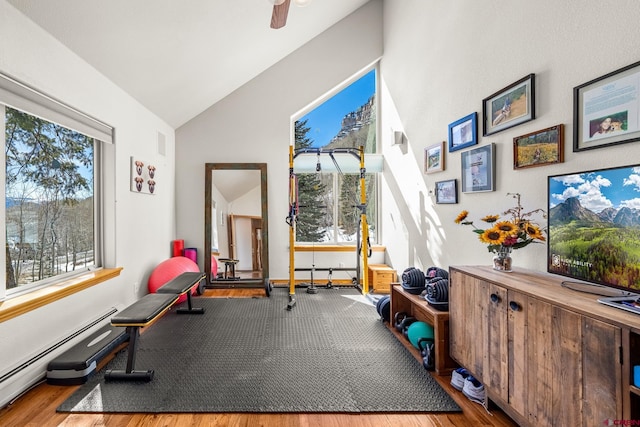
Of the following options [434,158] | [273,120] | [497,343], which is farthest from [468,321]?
[273,120]

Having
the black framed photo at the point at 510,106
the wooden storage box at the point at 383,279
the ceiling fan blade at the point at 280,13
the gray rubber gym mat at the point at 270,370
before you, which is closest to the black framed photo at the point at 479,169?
the black framed photo at the point at 510,106

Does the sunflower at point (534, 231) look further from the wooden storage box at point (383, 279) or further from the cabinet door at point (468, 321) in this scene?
the wooden storage box at point (383, 279)

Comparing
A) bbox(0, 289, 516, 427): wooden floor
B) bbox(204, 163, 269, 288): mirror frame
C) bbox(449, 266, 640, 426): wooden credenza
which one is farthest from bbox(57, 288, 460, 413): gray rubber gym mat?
bbox(204, 163, 269, 288): mirror frame

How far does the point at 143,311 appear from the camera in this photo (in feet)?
7.68

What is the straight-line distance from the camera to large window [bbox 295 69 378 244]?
5254mm

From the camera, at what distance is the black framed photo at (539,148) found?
73.8 inches

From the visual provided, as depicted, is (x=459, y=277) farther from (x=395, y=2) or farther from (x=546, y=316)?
(x=395, y=2)

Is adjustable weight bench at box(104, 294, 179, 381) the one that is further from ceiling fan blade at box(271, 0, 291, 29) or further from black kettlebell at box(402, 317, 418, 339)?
ceiling fan blade at box(271, 0, 291, 29)

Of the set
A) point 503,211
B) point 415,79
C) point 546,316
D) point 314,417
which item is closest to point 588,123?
point 503,211

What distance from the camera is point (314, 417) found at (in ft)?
6.11

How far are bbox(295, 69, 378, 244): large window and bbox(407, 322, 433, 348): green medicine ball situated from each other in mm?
2605

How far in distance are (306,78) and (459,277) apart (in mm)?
4149

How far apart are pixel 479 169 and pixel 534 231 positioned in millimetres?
863

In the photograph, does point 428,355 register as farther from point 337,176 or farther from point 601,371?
point 337,176
